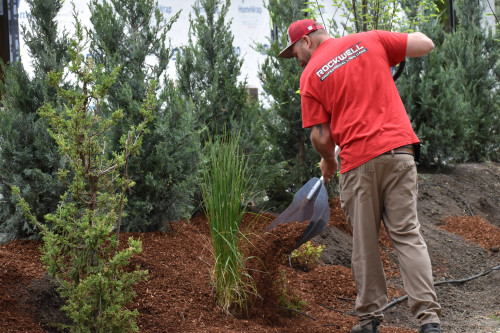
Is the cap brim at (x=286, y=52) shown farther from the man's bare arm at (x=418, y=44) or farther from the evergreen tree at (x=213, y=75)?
the evergreen tree at (x=213, y=75)

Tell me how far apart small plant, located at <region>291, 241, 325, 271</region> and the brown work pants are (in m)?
1.39

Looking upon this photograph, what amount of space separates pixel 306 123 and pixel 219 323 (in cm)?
143

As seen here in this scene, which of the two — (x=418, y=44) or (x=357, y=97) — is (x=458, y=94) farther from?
(x=357, y=97)

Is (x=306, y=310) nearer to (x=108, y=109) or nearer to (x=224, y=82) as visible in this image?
(x=108, y=109)

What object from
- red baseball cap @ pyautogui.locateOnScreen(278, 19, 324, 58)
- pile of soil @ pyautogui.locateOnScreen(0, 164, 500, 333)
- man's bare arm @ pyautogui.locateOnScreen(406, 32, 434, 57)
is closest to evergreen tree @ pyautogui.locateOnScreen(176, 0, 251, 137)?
pile of soil @ pyautogui.locateOnScreen(0, 164, 500, 333)

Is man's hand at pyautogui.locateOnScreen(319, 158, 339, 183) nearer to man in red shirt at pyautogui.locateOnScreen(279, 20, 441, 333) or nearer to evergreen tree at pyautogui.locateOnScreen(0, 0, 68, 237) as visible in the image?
man in red shirt at pyautogui.locateOnScreen(279, 20, 441, 333)

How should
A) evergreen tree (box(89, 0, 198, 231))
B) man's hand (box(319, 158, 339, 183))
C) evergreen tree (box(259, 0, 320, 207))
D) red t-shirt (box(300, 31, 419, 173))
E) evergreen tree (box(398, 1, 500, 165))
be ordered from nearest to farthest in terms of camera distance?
red t-shirt (box(300, 31, 419, 173)), man's hand (box(319, 158, 339, 183)), evergreen tree (box(89, 0, 198, 231)), evergreen tree (box(259, 0, 320, 207)), evergreen tree (box(398, 1, 500, 165))

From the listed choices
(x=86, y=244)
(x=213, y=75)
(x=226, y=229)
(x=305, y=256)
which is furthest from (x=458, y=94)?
(x=86, y=244)

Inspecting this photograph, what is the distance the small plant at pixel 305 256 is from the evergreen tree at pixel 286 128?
1.56m

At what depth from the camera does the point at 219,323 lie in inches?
149

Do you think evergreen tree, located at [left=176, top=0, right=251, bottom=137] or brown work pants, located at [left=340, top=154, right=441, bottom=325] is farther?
evergreen tree, located at [left=176, top=0, right=251, bottom=137]

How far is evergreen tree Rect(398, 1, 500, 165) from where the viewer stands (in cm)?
924

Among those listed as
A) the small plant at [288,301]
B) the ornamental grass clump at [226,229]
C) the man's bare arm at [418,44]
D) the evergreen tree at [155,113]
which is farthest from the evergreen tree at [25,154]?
the man's bare arm at [418,44]

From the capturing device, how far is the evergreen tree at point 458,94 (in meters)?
9.24
